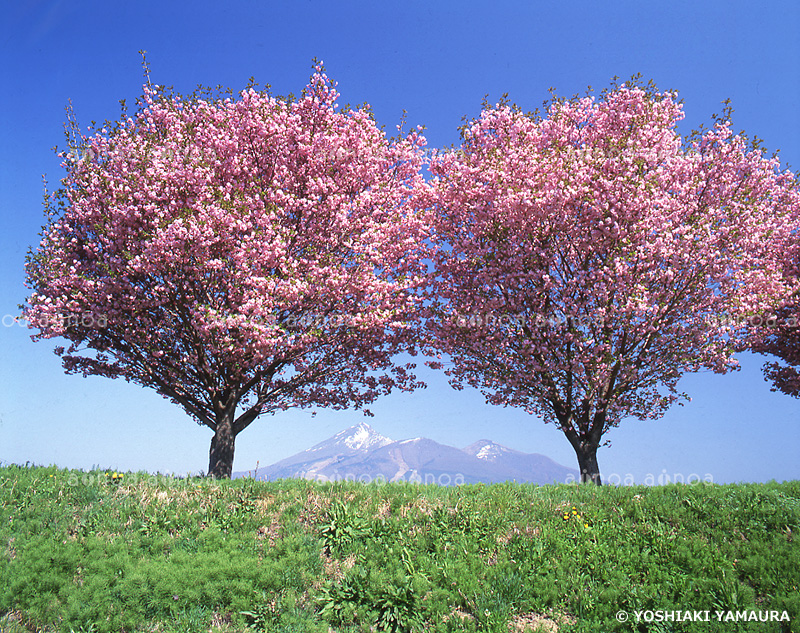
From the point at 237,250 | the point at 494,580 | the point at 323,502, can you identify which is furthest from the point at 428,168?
the point at 494,580

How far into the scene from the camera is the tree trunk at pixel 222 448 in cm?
1858

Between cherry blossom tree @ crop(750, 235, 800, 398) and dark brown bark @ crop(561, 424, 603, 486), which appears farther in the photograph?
cherry blossom tree @ crop(750, 235, 800, 398)

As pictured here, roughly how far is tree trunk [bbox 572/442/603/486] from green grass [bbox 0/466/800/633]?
21.2 ft

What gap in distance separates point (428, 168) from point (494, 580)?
17.4 m

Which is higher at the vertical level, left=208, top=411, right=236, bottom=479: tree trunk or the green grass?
left=208, top=411, right=236, bottom=479: tree trunk

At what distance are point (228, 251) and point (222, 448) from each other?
24.7 feet

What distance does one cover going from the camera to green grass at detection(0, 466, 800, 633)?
27.5ft

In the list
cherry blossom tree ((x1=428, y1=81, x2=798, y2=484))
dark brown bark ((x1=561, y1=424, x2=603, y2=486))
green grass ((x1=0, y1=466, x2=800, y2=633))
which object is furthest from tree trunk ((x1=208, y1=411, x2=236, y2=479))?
dark brown bark ((x1=561, y1=424, x2=603, y2=486))

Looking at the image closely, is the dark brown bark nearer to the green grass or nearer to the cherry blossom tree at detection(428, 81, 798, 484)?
the cherry blossom tree at detection(428, 81, 798, 484)

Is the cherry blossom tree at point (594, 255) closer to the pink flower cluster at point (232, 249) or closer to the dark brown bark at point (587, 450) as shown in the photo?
the dark brown bark at point (587, 450)

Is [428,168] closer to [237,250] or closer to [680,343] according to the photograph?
[237,250]

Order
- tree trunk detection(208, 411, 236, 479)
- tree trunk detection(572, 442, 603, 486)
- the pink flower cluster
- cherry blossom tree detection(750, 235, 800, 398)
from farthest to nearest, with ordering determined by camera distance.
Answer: cherry blossom tree detection(750, 235, 800, 398) → tree trunk detection(572, 442, 603, 486) → tree trunk detection(208, 411, 236, 479) → the pink flower cluster

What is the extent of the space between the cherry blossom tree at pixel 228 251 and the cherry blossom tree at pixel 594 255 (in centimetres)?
275

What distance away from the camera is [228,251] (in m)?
16.6
